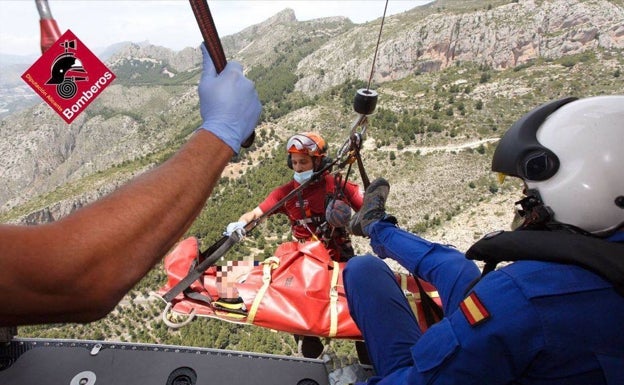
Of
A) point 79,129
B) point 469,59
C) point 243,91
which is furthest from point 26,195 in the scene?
point 243,91

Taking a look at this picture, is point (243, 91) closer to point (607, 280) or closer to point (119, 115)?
point (607, 280)

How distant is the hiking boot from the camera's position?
10.4ft

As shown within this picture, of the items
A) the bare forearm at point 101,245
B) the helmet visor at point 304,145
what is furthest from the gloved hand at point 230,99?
the helmet visor at point 304,145

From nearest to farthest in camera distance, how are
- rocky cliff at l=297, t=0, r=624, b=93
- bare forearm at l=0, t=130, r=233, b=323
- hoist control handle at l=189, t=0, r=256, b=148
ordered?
1. bare forearm at l=0, t=130, r=233, b=323
2. hoist control handle at l=189, t=0, r=256, b=148
3. rocky cliff at l=297, t=0, r=624, b=93

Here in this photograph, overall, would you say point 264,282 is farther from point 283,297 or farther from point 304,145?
point 304,145

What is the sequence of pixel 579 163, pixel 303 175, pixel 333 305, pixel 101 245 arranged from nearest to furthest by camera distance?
pixel 101 245 → pixel 579 163 → pixel 333 305 → pixel 303 175

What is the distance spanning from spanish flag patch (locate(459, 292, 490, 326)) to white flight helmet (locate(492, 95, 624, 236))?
0.63m

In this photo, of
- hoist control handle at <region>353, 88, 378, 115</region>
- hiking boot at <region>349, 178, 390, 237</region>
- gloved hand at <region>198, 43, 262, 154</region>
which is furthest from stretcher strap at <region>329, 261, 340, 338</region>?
gloved hand at <region>198, 43, 262, 154</region>

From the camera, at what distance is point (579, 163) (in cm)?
164

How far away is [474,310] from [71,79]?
321 inches

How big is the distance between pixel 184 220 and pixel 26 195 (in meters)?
146

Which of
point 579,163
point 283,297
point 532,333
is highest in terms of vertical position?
point 579,163

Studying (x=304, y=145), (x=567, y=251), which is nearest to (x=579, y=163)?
(x=567, y=251)

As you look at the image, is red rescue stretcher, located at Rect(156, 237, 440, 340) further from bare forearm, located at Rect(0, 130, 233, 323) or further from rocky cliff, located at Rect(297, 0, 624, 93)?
rocky cliff, located at Rect(297, 0, 624, 93)
